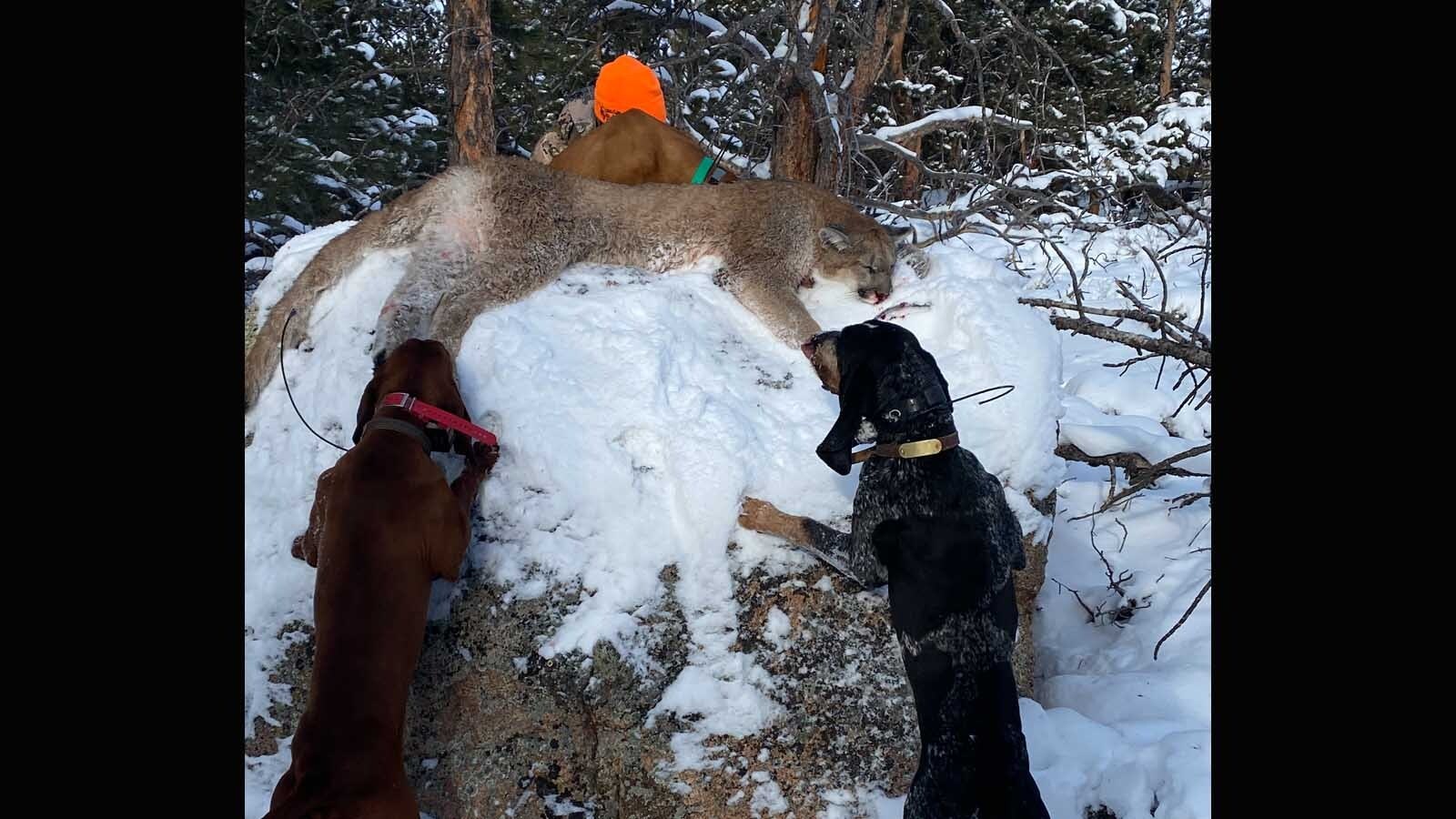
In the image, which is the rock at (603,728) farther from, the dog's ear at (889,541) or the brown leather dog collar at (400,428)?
the brown leather dog collar at (400,428)

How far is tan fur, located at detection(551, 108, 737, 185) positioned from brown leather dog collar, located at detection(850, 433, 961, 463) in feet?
7.79

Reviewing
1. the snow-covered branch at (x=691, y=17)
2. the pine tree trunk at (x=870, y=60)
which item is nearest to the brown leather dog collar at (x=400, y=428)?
the snow-covered branch at (x=691, y=17)

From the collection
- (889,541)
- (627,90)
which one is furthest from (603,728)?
(627,90)

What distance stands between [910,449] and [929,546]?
1.18ft

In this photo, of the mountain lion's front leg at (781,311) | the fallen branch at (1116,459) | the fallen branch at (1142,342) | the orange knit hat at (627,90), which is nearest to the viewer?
the mountain lion's front leg at (781,311)

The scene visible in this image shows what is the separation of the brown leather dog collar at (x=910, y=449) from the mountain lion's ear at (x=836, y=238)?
5.05ft

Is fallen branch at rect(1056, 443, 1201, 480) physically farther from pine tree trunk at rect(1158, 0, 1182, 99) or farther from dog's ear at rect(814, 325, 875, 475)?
pine tree trunk at rect(1158, 0, 1182, 99)

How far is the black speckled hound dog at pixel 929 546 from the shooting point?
2904 millimetres

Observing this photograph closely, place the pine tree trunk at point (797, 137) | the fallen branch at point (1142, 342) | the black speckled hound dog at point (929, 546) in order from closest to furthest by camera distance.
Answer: the black speckled hound dog at point (929, 546) < the fallen branch at point (1142, 342) < the pine tree trunk at point (797, 137)

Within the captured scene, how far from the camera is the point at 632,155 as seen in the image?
16.5ft

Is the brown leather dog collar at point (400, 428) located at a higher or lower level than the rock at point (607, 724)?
higher

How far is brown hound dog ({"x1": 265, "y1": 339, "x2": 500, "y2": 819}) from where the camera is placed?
261 cm

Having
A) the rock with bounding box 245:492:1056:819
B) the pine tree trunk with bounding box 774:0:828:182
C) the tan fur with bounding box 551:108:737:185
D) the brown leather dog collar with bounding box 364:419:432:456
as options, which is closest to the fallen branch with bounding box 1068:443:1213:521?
the rock with bounding box 245:492:1056:819

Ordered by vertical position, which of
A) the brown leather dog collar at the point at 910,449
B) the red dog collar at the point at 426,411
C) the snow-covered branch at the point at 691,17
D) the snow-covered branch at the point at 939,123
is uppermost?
the snow-covered branch at the point at 691,17
